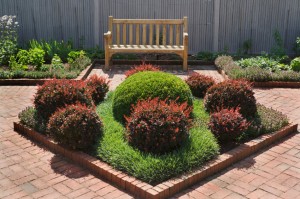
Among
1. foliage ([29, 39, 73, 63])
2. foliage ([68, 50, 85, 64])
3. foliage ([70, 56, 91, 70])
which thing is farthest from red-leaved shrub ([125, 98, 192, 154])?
foliage ([29, 39, 73, 63])

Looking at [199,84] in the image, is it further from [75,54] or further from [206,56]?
[75,54]

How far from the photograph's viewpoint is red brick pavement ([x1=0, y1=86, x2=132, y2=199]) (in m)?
5.09

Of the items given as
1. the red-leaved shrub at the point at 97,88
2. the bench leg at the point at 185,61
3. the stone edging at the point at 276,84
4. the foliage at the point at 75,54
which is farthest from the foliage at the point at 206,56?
the red-leaved shrub at the point at 97,88

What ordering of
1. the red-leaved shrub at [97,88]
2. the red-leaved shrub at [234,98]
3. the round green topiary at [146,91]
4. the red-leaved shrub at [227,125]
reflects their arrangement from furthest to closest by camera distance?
the red-leaved shrub at [97,88] → the red-leaved shrub at [234,98] → the round green topiary at [146,91] → the red-leaved shrub at [227,125]

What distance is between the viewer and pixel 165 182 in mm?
5082

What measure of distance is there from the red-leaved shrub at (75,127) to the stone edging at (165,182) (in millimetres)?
157

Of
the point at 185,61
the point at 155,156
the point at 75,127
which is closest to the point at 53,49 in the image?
the point at 185,61

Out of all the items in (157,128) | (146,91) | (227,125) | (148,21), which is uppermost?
(148,21)

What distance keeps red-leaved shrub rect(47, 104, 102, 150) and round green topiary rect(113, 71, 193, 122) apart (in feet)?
2.15

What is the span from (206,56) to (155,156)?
714cm

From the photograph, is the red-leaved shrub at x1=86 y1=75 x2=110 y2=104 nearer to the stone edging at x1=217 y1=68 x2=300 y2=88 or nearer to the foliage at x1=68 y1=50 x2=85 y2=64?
the stone edging at x1=217 y1=68 x2=300 y2=88

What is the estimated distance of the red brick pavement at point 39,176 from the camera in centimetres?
509

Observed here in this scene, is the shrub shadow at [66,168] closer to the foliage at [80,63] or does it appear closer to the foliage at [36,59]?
the foliage at [80,63]

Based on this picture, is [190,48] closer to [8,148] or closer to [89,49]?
[89,49]
